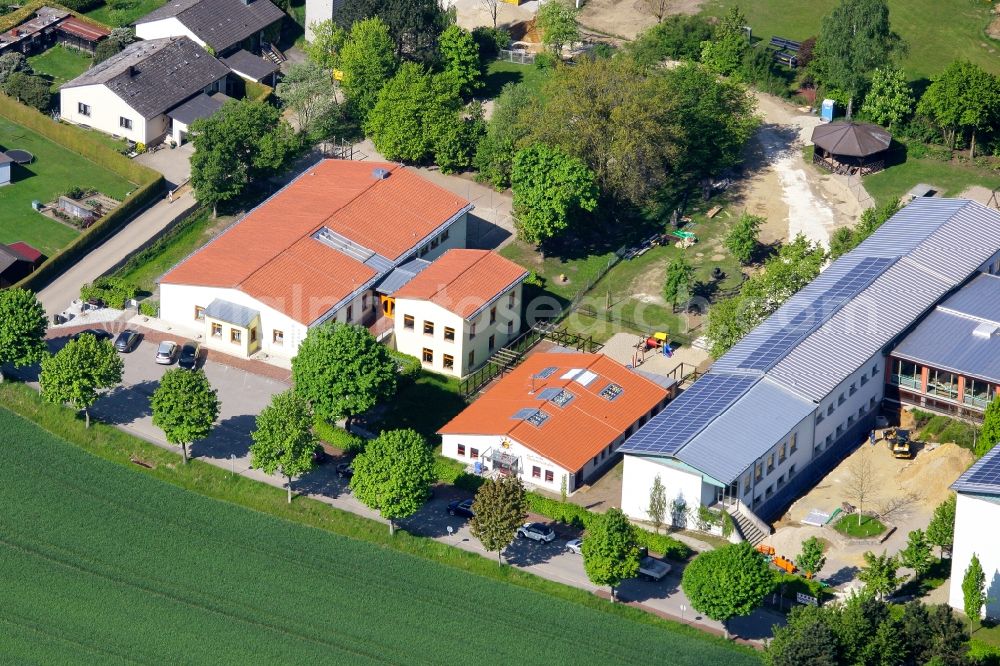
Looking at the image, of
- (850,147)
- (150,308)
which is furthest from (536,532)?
(850,147)

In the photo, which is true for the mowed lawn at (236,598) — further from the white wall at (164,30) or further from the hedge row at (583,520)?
the white wall at (164,30)

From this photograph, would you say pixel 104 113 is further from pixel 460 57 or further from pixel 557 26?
pixel 557 26

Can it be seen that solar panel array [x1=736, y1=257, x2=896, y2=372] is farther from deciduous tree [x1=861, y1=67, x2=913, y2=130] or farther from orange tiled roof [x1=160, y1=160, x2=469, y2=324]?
orange tiled roof [x1=160, y1=160, x2=469, y2=324]

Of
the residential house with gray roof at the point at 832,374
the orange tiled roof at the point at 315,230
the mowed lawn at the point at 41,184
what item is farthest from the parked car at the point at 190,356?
the residential house with gray roof at the point at 832,374

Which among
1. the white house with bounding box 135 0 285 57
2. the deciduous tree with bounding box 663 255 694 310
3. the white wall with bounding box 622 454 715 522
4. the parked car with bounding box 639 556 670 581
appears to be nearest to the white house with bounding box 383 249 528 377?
the deciduous tree with bounding box 663 255 694 310

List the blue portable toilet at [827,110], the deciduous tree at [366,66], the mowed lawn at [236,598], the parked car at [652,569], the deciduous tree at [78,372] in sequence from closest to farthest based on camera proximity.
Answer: the mowed lawn at [236,598] → the parked car at [652,569] → the deciduous tree at [78,372] → the deciduous tree at [366,66] → the blue portable toilet at [827,110]
